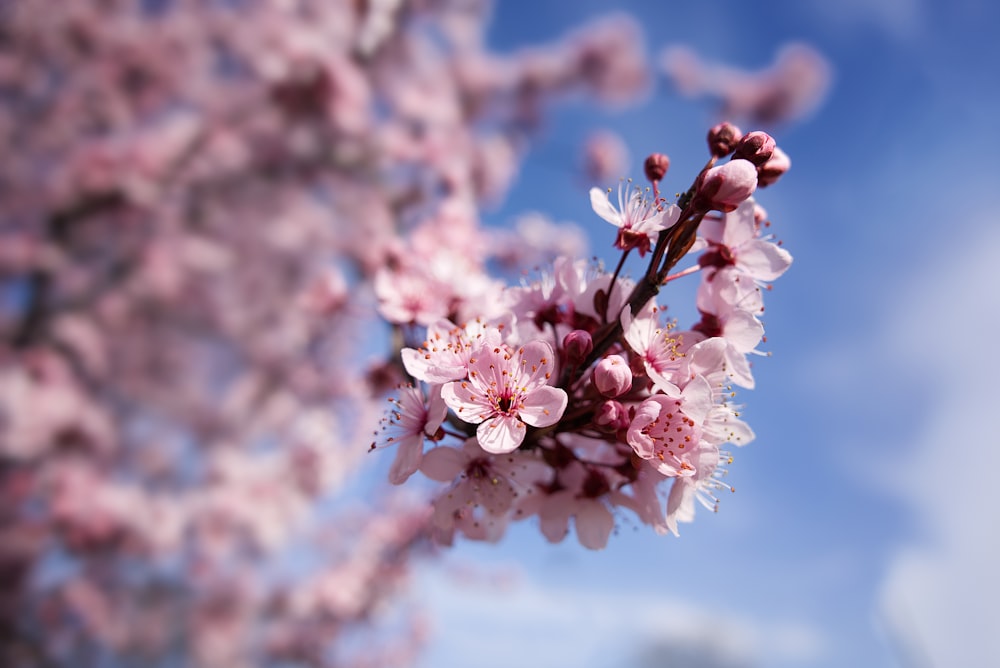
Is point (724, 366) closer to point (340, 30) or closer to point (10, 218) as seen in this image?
point (340, 30)


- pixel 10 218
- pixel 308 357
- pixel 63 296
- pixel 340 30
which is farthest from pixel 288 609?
pixel 340 30

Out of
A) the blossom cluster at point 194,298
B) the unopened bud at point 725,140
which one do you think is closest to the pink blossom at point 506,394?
the unopened bud at point 725,140

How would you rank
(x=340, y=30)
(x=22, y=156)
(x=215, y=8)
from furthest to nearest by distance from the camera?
(x=215, y=8)
(x=22, y=156)
(x=340, y=30)

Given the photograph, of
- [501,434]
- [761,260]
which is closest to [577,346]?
[501,434]

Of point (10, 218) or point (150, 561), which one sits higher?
point (10, 218)

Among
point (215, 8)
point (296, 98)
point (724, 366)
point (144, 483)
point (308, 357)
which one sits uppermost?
point (215, 8)

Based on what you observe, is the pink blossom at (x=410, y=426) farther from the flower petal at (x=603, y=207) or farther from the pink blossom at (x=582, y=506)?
the flower petal at (x=603, y=207)

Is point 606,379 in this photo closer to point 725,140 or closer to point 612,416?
point 612,416
